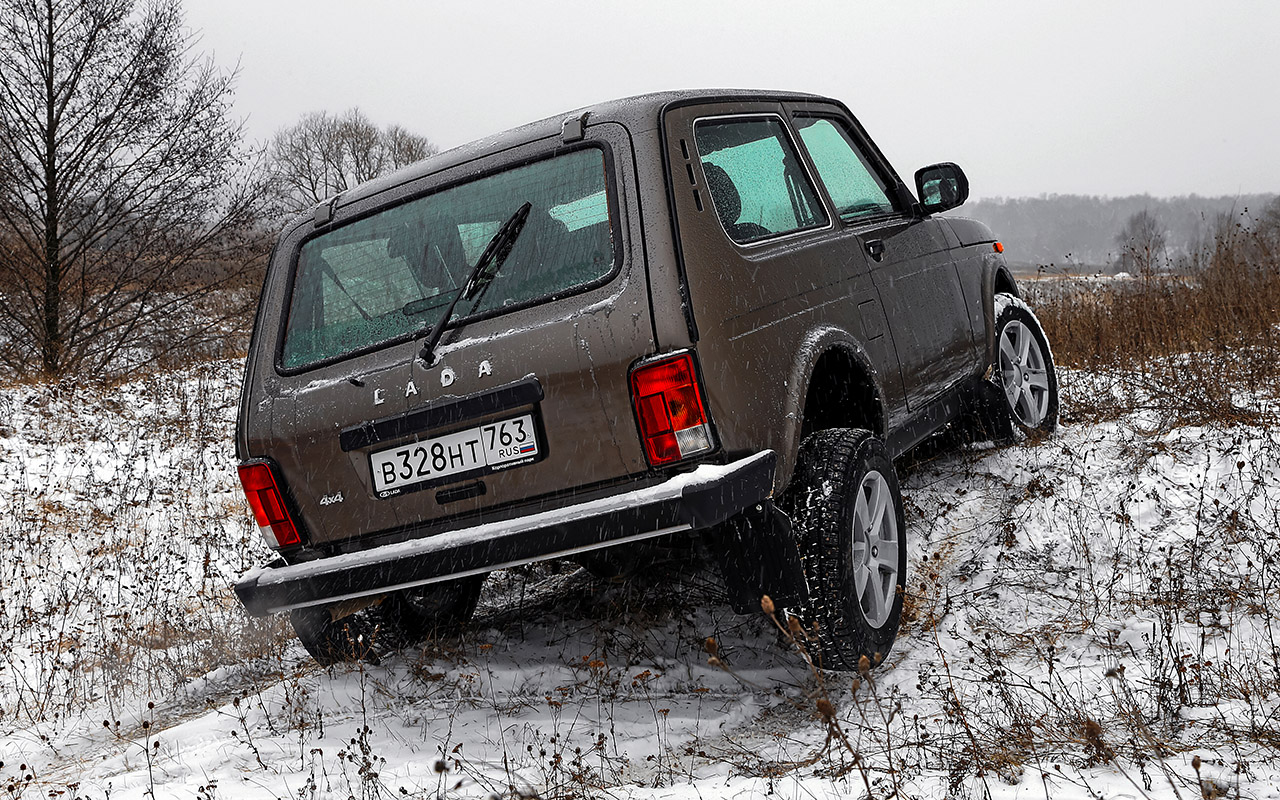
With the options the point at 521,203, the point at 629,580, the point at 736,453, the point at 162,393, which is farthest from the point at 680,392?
the point at 162,393

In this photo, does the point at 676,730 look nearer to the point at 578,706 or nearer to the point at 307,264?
the point at 578,706

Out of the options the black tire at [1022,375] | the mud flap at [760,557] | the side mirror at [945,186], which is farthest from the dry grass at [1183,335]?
the mud flap at [760,557]

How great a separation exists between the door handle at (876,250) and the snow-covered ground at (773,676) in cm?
128

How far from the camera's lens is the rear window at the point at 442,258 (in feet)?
8.82

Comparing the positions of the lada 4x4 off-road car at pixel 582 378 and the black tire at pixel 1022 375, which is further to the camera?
the black tire at pixel 1022 375

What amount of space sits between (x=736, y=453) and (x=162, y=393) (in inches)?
393

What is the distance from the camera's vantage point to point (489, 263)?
2760 mm

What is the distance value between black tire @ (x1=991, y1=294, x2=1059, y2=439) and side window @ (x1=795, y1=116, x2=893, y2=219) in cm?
134

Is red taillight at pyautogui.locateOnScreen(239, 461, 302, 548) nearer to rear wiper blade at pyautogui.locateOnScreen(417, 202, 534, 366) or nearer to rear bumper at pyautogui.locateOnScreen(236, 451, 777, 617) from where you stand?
rear bumper at pyautogui.locateOnScreen(236, 451, 777, 617)

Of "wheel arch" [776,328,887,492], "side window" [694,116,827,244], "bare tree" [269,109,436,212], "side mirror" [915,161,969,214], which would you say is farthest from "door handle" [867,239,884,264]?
"bare tree" [269,109,436,212]

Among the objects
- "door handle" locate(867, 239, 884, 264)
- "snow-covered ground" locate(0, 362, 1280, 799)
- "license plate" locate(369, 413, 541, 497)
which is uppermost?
"door handle" locate(867, 239, 884, 264)

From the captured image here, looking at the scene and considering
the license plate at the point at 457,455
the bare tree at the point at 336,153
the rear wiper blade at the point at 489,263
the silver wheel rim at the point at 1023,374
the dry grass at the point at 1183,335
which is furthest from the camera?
the bare tree at the point at 336,153

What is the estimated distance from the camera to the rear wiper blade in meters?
2.75

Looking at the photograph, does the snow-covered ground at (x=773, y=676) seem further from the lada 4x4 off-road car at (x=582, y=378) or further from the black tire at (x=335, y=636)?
the lada 4x4 off-road car at (x=582, y=378)
